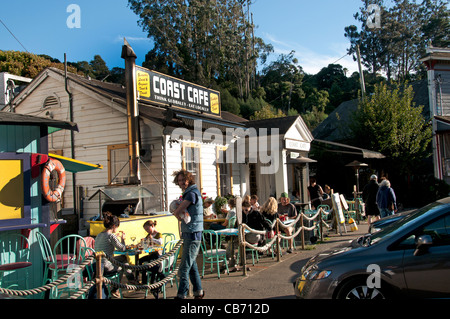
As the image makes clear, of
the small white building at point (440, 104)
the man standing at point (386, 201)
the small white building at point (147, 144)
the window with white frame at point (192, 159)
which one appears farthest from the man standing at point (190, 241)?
the small white building at point (440, 104)

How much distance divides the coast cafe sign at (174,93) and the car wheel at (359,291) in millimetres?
9030

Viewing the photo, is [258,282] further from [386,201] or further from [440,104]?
[440,104]

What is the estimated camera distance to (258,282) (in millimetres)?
6660

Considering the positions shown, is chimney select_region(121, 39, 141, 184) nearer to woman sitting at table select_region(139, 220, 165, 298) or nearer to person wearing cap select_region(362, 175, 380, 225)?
woman sitting at table select_region(139, 220, 165, 298)

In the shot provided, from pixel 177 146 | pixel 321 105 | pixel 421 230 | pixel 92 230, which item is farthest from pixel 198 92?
pixel 321 105

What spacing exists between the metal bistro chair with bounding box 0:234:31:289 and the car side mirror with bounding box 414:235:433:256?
5.34 metres

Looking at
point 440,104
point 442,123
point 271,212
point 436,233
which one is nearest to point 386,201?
point 271,212

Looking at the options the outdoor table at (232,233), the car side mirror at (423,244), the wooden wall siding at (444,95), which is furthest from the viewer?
the wooden wall siding at (444,95)

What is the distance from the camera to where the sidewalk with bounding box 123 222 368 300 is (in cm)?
595

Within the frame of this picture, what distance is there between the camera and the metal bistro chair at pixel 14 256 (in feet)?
18.5

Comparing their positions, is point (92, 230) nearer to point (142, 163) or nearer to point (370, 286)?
point (142, 163)

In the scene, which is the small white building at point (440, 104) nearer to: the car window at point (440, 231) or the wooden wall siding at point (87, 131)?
the wooden wall siding at point (87, 131)

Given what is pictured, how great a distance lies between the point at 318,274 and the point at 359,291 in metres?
0.48

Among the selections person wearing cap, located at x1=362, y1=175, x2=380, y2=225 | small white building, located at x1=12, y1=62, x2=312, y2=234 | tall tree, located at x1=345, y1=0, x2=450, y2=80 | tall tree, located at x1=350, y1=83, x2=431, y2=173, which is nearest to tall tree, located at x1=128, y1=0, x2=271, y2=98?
tall tree, located at x1=345, y1=0, x2=450, y2=80
